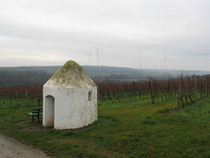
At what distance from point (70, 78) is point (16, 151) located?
4.36 metres

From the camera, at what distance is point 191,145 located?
255 inches

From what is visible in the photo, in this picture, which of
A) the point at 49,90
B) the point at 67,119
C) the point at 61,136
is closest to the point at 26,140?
the point at 61,136

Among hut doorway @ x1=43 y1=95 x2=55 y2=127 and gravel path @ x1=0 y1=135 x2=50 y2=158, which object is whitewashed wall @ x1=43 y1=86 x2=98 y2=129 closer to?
hut doorway @ x1=43 y1=95 x2=55 y2=127

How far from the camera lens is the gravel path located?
21.9 feet

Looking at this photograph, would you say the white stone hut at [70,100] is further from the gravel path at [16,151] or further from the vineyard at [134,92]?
the vineyard at [134,92]

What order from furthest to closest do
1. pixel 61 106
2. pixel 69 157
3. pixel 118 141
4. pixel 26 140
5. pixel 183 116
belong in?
A: pixel 183 116
pixel 61 106
pixel 26 140
pixel 118 141
pixel 69 157

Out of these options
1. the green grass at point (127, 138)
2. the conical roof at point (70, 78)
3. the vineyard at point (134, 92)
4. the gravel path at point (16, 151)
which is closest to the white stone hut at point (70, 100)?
the conical roof at point (70, 78)

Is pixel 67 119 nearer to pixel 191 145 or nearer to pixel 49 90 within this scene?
pixel 49 90

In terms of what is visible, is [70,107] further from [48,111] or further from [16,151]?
[16,151]

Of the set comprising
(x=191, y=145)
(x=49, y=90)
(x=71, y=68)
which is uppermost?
(x=71, y=68)

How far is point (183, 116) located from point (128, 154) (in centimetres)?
560

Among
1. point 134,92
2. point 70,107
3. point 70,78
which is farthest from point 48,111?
point 134,92

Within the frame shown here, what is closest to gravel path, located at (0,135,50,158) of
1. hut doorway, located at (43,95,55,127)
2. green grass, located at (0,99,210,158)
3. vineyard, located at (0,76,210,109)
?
green grass, located at (0,99,210,158)

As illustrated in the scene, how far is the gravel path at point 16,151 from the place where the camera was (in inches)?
263
